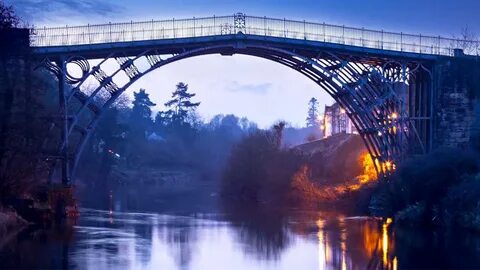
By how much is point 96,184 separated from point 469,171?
1919 inches

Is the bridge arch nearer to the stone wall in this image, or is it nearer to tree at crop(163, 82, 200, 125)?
the stone wall

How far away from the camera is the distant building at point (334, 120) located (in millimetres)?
85713

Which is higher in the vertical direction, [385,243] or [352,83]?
[352,83]

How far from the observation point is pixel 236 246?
29.3 m

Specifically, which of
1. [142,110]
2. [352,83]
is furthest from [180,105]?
[352,83]

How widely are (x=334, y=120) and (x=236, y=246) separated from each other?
62.2 metres

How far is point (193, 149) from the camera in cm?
10631

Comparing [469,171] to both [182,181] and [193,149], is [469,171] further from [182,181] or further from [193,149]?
[193,149]

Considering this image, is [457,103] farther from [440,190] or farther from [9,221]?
[9,221]

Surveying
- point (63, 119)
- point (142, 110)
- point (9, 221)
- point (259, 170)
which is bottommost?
point (9, 221)

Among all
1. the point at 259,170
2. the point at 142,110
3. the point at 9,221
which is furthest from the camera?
the point at 142,110

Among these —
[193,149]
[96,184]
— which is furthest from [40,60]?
[193,149]

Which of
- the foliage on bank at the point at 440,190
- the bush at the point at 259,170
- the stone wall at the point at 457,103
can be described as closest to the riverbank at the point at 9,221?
the foliage on bank at the point at 440,190

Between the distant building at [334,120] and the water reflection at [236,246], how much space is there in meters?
46.1
